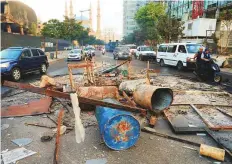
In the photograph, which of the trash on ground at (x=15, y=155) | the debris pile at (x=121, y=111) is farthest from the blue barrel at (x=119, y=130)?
the trash on ground at (x=15, y=155)

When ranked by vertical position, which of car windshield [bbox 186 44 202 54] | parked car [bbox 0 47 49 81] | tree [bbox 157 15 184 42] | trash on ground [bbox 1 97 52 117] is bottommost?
trash on ground [bbox 1 97 52 117]

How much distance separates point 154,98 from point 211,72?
22.0ft

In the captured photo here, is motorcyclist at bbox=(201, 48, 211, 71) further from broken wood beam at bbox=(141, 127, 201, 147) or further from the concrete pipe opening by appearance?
broken wood beam at bbox=(141, 127, 201, 147)

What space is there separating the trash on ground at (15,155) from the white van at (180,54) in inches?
521

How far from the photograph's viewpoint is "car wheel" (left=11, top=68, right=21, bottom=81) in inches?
465

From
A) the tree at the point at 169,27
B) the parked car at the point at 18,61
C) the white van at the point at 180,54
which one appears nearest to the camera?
the parked car at the point at 18,61

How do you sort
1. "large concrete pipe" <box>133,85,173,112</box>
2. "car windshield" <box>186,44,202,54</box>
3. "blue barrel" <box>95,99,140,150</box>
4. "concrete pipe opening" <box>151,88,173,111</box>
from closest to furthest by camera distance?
"blue barrel" <box>95,99,140,150</box> < "large concrete pipe" <box>133,85,173,112</box> < "concrete pipe opening" <box>151,88,173,111</box> < "car windshield" <box>186,44,202,54</box>

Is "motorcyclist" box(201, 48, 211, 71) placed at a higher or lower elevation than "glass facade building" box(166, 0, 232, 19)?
lower

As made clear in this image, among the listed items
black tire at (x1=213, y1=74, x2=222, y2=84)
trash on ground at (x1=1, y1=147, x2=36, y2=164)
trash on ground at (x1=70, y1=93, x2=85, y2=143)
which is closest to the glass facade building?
black tire at (x1=213, y1=74, x2=222, y2=84)

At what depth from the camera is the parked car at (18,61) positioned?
38.0 feet

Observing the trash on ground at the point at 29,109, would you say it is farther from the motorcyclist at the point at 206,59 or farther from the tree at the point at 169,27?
the tree at the point at 169,27

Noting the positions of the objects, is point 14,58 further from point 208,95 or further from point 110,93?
point 208,95

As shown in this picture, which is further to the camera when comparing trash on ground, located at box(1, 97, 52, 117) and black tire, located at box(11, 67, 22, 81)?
black tire, located at box(11, 67, 22, 81)

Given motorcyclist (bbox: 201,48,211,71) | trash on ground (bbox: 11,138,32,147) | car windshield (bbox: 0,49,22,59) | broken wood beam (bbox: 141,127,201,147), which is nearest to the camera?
broken wood beam (bbox: 141,127,201,147)
